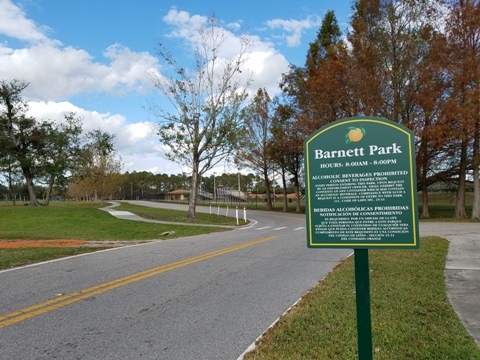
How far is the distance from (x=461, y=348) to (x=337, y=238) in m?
1.97

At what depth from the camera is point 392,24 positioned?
1064 inches

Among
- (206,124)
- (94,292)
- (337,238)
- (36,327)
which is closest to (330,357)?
(337,238)

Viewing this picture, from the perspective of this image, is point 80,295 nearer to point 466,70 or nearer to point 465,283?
point 465,283

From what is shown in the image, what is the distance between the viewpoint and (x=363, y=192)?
11.0 feet

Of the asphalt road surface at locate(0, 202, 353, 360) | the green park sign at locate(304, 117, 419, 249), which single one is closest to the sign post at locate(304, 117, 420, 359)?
the green park sign at locate(304, 117, 419, 249)

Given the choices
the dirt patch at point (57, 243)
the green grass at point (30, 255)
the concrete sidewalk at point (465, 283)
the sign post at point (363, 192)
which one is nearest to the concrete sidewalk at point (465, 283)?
the concrete sidewalk at point (465, 283)

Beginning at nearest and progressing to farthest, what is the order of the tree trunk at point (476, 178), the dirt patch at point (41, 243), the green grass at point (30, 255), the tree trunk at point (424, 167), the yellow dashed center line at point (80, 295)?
1. the yellow dashed center line at point (80, 295)
2. the green grass at point (30, 255)
3. the dirt patch at point (41, 243)
4. the tree trunk at point (476, 178)
5. the tree trunk at point (424, 167)

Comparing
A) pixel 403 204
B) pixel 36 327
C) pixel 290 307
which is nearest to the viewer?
pixel 403 204

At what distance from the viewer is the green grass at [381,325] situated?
407cm

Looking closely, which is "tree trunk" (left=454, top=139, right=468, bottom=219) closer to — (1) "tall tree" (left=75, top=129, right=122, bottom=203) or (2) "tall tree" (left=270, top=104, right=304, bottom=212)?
(2) "tall tree" (left=270, top=104, right=304, bottom=212)

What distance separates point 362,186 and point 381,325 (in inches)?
92.3

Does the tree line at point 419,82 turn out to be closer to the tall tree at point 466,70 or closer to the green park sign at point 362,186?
the tall tree at point 466,70

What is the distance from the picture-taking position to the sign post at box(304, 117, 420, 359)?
10.7 feet

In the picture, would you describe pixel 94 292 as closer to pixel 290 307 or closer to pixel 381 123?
pixel 290 307
